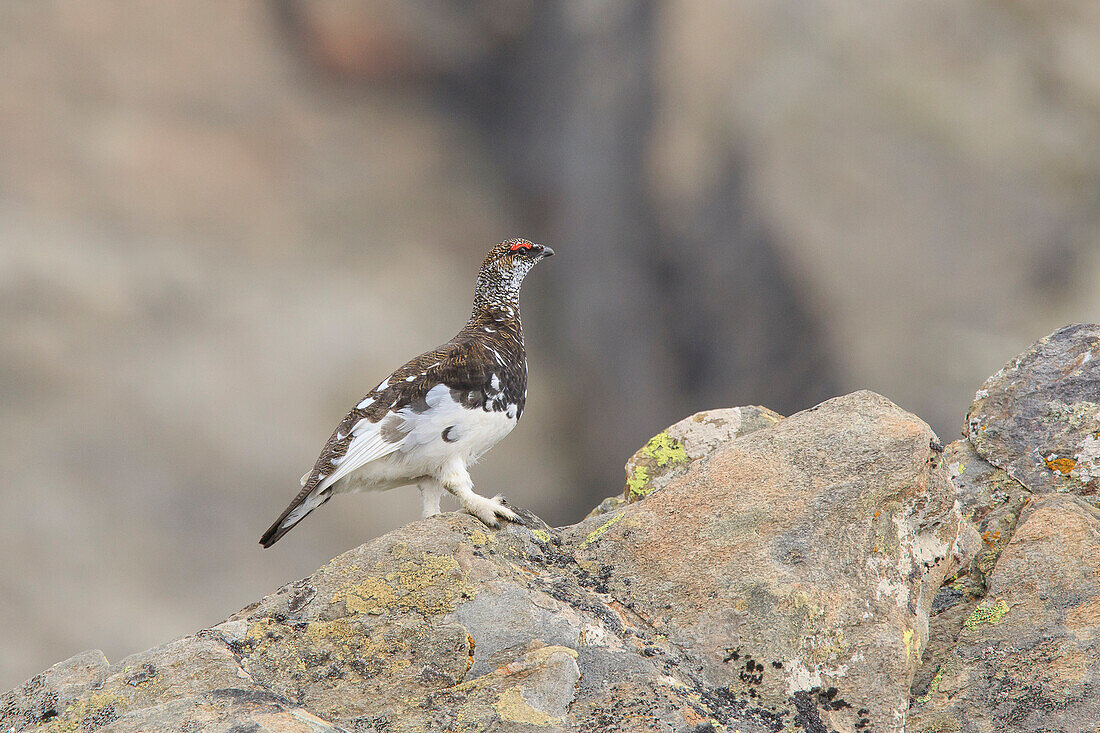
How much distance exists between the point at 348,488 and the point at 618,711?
6.75 ft

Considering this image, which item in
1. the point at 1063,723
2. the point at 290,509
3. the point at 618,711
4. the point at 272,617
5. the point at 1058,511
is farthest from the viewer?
the point at 290,509

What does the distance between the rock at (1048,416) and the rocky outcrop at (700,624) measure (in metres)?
0.47

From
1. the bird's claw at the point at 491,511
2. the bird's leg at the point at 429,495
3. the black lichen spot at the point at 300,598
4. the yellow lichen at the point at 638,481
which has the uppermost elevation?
the yellow lichen at the point at 638,481

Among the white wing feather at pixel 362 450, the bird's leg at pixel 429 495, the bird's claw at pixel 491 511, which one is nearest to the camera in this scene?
the bird's claw at pixel 491 511

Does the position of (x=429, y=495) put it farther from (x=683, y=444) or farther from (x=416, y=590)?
(x=683, y=444)

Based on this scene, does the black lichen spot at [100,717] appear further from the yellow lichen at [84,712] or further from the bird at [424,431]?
the bird at [424,431]

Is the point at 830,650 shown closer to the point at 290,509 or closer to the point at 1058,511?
the point at 1058,511

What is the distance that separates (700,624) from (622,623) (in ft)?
0.81

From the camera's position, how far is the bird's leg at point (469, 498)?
135 inches

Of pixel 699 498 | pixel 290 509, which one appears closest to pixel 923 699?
pixel 699 498

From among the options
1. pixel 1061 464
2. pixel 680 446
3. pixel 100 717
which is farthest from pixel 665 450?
pixel 100 717

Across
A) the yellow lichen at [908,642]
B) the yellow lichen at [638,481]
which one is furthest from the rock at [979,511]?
the yellow lichen at [638,481]

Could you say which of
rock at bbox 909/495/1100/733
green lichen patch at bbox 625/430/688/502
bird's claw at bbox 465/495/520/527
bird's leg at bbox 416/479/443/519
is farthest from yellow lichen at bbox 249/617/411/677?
green lichen patch at bbox 625/430/688/502

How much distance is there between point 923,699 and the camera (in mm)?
2871
